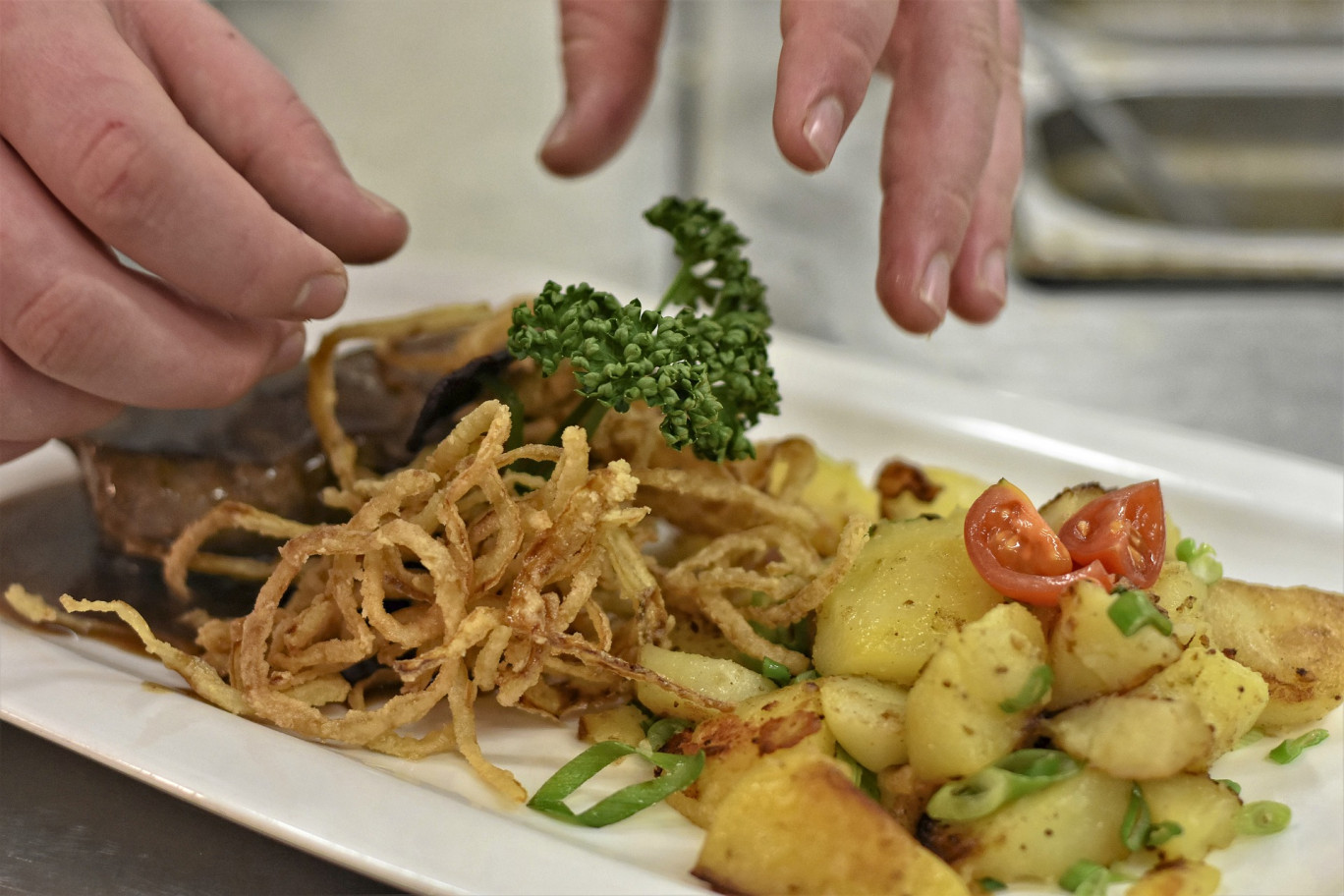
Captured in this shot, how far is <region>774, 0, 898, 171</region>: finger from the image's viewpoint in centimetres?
152

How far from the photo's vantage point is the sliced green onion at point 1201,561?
1552 mm

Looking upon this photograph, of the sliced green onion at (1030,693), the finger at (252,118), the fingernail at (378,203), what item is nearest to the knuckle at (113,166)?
the finger at (252,118)

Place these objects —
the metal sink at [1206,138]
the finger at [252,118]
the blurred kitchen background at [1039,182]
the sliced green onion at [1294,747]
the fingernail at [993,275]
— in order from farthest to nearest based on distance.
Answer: the metal sink at [1206,138] → the blurred kitchen background at [1039,182] → the fingernail at [993,275] → the finger at [252,118] → the sliced green onion at [1294,747]

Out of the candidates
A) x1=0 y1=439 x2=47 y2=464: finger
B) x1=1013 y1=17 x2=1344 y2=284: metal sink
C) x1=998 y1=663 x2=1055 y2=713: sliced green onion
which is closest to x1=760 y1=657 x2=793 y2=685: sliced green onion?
x1=998 y1=663 x2=1055 y2=713: sliced green onion

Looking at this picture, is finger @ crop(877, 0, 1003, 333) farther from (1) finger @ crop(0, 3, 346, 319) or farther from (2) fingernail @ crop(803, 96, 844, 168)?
(1) finger @ crop(0, 3, 346, 319)

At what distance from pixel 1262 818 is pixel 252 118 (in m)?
1.73

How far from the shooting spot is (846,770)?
1288mm

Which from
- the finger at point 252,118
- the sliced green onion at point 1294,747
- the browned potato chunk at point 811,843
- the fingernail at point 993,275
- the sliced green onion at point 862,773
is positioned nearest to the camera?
the browned potato chunk at point 811,843

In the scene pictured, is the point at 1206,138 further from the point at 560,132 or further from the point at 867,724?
the point at 867,724

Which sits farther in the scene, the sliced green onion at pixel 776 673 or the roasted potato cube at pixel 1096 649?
the sliced green onion at pixel 776 673

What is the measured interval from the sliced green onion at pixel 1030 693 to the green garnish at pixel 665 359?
573 mm

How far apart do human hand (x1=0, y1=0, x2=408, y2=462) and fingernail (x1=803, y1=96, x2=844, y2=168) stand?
2.28ft

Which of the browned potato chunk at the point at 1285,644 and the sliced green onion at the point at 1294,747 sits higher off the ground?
the browned potato chunk at the point at 1285,644

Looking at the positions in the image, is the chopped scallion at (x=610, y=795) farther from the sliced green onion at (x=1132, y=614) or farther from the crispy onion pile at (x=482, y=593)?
the sliced green onion at (x=1132, y=614)
